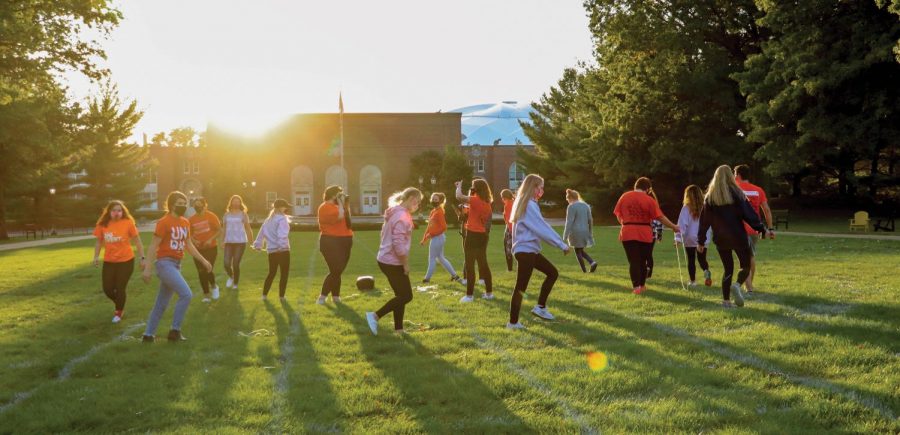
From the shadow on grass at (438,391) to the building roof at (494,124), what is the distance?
136 meters

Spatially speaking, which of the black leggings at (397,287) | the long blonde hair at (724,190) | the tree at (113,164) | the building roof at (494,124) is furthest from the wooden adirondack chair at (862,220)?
the building roof at (494,124)

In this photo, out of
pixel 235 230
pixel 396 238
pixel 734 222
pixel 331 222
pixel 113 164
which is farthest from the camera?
pixel 113 164

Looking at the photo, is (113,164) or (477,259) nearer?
(477,259)

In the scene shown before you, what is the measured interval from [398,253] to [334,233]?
296cm

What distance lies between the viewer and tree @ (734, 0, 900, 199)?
86.4 feet

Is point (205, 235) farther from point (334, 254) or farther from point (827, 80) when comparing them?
point (827, 80)

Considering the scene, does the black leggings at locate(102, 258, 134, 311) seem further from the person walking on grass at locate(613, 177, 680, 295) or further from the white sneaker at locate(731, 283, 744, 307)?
the white sneaker at locate(731, 283, 744, 307)

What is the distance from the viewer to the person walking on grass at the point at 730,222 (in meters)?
8.88

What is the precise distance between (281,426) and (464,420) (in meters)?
1.25

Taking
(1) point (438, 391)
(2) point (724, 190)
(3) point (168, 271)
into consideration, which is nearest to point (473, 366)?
(1) point (438, 391)

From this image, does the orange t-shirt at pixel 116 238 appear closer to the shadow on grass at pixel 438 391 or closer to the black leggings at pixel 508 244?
the shadow on grass at pixel 438 391

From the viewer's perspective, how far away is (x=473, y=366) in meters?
6.21

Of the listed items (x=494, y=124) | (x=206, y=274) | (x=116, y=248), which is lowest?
(x=206, y=274)

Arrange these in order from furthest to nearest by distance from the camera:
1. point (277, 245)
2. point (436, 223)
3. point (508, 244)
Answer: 1. point (508, 244)
2. point (436, 223)
3. point (277, 245)
